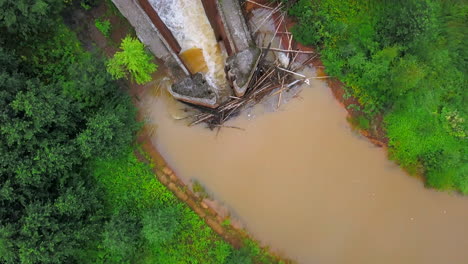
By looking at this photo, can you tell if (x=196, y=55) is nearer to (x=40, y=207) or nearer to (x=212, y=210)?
(x=212, y=210)

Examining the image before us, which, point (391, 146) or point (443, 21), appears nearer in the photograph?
point (443, 21)

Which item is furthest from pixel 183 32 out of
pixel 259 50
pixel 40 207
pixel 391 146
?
pixel 391 146

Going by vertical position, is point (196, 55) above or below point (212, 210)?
above

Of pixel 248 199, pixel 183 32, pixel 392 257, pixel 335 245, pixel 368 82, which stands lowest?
pixel 392 257

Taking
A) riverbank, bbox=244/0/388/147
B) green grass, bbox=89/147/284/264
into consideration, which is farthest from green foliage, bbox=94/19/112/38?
riverbank, bbox=244/0/388/147

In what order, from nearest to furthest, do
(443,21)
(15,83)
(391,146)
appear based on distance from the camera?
(15,83) < (443,21) < (391,146)

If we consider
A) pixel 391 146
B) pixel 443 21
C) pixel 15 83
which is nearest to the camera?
pixel 15 83
